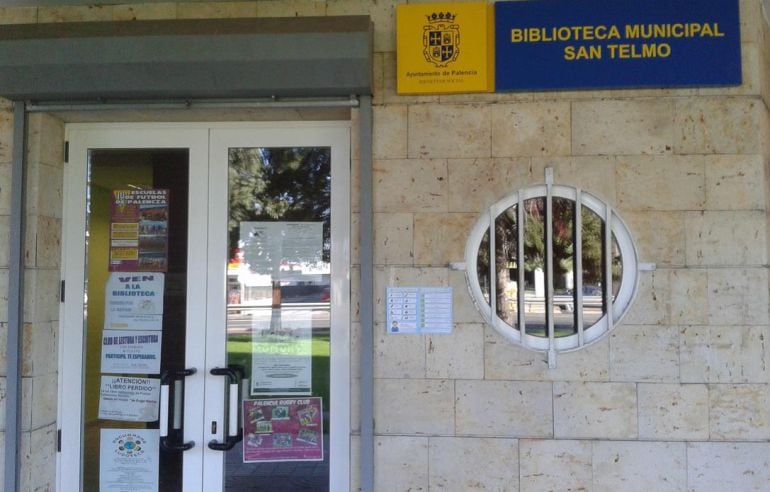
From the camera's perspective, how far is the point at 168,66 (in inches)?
126

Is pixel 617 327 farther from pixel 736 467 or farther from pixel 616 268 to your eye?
pixel 736 467

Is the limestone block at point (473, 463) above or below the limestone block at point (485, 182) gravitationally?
below

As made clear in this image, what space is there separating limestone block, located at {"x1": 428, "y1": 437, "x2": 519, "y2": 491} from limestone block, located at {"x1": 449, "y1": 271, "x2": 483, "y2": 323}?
654mm

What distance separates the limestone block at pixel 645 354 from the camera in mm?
3131

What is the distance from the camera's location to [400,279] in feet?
10.7

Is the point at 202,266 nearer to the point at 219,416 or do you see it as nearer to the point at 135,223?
the point at 135,223

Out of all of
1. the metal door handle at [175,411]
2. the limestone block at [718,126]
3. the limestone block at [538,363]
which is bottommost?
the metal door handle at [175,411]

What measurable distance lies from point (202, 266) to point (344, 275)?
0.89 meters

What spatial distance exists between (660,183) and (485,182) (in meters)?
0.95

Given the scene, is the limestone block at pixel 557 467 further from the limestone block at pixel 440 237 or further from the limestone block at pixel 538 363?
the limestone block at pixel 440 237

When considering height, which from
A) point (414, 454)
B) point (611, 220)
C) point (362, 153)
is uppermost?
point (362, 153)

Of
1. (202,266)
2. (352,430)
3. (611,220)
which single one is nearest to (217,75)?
(202,266)

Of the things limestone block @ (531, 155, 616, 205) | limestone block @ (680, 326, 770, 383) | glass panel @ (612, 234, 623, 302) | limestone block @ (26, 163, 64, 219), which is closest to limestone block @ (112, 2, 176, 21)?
limestone block @ (26, 163, 64, 219)

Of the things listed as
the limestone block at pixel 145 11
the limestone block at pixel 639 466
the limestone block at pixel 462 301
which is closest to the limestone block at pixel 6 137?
the limestone block at pixel 145 11
